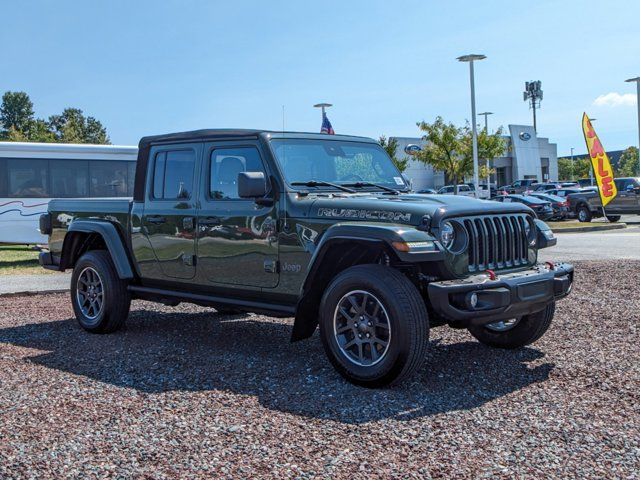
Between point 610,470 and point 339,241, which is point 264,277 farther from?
point 610,470

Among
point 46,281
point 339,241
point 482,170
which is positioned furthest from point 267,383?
point 482,170

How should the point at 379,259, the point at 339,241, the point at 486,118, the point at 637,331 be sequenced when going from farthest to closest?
the point at 486,118 < the point at 637,331 < the point at 379,259 < the point at 339,241

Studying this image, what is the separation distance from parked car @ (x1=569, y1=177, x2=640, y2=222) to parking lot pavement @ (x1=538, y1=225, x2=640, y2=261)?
8833 millimetres

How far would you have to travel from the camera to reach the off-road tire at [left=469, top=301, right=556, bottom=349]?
6266 mm

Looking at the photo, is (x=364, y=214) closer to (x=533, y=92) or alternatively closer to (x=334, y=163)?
(x=334, y=163)

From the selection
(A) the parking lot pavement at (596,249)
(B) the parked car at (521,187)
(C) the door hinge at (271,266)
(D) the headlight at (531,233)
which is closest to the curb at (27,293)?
Result: (C) the door hinge at (271,266)

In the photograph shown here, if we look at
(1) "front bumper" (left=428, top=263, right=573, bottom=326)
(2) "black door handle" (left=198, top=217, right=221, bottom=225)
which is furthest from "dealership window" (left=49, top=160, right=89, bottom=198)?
(1) "front bumper" (left=428, top=263, right=573, bottom=326)

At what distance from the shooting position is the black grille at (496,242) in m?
5.54

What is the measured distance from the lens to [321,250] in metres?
5.64

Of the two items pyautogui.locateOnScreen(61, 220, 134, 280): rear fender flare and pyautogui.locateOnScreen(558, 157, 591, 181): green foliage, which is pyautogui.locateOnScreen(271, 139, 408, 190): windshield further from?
pyautogui.locateOnScreen(558, 157, 591, 181): green foliage

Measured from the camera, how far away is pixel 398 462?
3895mm

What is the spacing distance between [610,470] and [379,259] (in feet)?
8.62

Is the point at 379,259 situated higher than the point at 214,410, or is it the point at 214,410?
the point at 379,259

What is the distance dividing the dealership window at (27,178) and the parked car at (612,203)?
20490 mm
